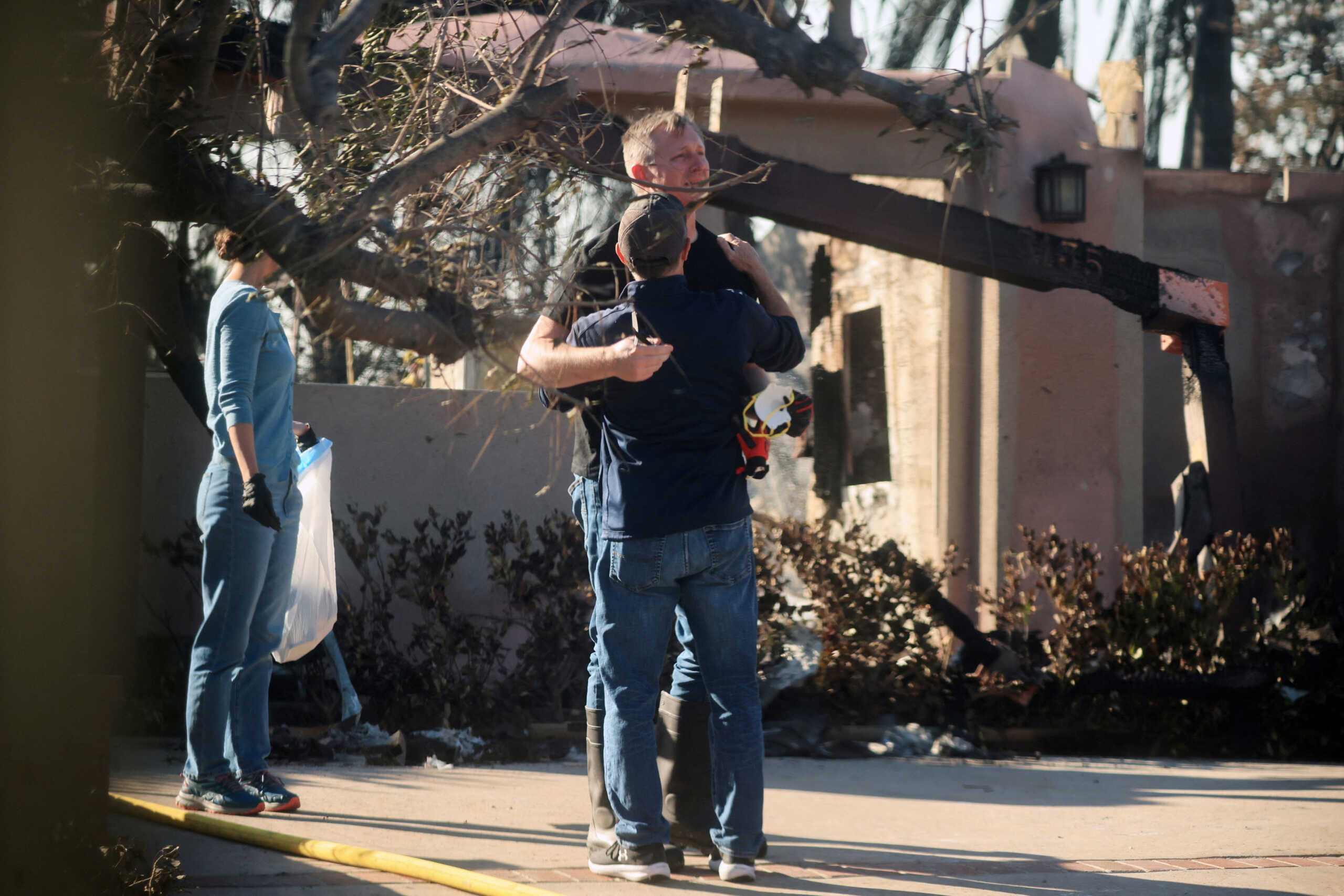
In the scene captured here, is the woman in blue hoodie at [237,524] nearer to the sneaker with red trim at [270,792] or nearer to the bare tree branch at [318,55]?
the sneaker with red trim at [270,792]

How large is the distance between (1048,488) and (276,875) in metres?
4.96

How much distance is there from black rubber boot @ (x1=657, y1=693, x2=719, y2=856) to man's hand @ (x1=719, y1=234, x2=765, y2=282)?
1.15m

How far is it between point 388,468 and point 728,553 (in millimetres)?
3173

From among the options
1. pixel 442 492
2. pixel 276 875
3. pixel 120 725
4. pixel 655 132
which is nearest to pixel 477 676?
pixel 442 492

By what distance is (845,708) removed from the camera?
5461 millimetres

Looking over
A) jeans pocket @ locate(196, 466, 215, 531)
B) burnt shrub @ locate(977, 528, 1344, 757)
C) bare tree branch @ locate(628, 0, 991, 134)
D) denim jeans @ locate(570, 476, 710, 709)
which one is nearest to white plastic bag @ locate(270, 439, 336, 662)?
jeans pocket @ locate(196, 466, 215, 531)

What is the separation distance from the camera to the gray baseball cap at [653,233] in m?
2.93

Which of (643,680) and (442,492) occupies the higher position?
(442,492)

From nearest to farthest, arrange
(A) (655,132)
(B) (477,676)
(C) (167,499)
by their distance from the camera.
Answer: (A) (655,132) → (B) (477,676) → (C) (167,499)

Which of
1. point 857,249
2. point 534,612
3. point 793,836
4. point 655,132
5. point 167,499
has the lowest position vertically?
point 793,836

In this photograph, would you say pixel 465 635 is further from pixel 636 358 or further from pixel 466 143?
pixel 466 143

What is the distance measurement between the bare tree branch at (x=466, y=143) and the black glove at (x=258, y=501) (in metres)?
1.26

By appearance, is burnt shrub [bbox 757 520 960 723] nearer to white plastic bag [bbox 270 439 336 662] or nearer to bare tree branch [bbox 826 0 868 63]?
white plastic bag [bbox 270 439 336 662]

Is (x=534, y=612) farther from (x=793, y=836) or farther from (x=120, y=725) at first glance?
(x=793, y=836)
